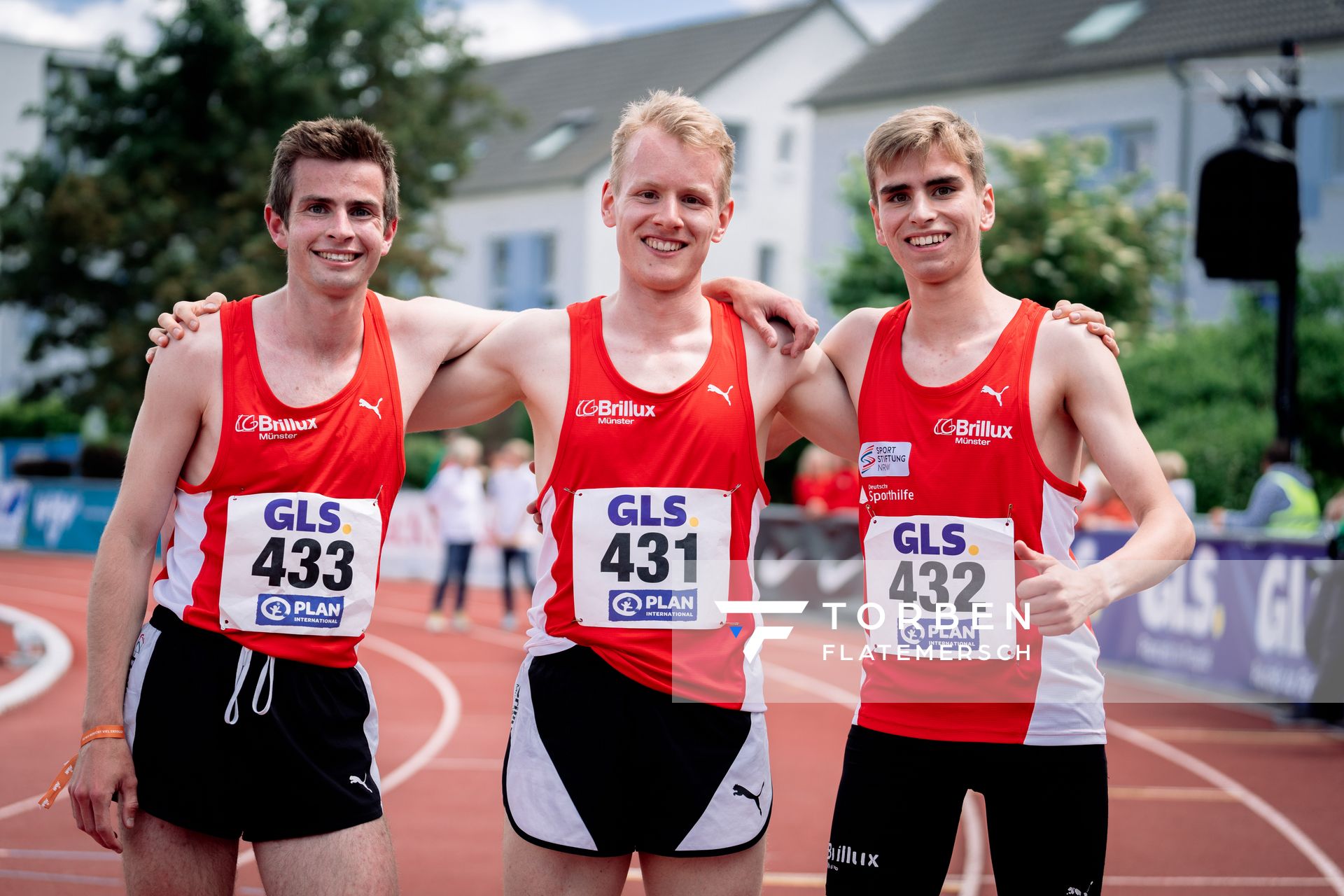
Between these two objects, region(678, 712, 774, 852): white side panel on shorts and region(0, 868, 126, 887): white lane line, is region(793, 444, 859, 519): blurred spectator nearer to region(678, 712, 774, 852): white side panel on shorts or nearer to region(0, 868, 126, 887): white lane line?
region(0, 868, 126, 887): white lane line

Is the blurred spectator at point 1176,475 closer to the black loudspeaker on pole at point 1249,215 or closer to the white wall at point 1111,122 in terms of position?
the black loudspeaker on pole at point 1249,215

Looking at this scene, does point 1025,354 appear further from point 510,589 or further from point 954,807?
point 510,589

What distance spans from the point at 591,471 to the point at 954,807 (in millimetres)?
1176

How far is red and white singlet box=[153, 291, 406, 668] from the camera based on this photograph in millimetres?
3344

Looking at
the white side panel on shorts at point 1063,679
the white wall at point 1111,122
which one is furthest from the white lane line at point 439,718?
the white wall at point 1111,122

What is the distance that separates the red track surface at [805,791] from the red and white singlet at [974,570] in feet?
0.92

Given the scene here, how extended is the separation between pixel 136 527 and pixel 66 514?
893 inches

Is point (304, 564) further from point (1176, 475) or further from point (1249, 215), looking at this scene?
point (1176, 475)

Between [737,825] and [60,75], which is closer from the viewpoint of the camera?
[737,825]

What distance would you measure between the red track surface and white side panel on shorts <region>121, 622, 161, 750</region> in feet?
6.96

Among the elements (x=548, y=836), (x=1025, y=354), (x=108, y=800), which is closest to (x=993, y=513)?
(x=1025, y=354)

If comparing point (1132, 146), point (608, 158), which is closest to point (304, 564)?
point (1132, 146)

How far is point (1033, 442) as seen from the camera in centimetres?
341

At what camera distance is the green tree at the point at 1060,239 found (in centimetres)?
2270
